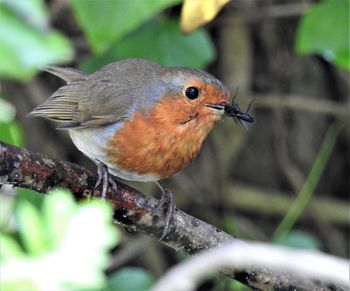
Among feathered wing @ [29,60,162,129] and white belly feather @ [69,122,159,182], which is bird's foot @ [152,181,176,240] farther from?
feathered wing @ [29,60,162,129]

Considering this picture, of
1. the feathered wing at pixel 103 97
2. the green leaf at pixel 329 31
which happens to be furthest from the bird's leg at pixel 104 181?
the green leaf at pixel 329 31

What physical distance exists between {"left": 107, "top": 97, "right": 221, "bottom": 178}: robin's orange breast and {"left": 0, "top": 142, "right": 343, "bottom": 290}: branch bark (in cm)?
33

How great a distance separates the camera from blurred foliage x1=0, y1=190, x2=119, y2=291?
95cm

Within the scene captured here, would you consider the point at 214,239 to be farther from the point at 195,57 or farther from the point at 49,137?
the point at 49,137

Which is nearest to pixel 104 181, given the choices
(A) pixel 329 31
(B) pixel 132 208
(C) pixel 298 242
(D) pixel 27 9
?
(B) pixel 132 208

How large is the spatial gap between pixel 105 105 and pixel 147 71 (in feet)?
0.75

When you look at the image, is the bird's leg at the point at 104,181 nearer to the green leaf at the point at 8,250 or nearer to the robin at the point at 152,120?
the robin at the point at 152,120

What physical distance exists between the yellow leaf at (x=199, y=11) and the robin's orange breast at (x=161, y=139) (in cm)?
41

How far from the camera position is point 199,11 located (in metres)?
2.62

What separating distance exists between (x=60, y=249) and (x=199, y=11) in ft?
5.79

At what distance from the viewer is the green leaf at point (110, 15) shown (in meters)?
2.79

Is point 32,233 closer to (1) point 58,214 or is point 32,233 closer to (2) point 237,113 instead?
(1) point 58,214

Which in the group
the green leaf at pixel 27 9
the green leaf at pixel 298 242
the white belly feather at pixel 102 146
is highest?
the green leaf at pixel 27 9

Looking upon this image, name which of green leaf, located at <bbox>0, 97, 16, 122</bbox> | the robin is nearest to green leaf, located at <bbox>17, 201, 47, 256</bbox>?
the robin
